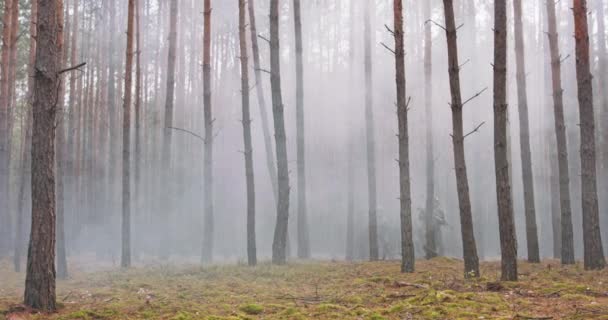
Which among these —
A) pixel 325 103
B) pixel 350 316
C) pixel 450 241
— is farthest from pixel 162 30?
pixel 350 316

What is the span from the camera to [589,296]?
7.29 meters

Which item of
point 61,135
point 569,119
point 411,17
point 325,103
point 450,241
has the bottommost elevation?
point 450,241

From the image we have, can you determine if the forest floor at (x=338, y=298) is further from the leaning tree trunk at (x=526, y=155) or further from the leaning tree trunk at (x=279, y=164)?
the leaning tree trunk at (x=279, y=164)

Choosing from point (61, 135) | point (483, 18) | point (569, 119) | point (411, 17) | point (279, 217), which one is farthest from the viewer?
point (483, 18)

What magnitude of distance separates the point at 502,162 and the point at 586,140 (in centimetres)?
402

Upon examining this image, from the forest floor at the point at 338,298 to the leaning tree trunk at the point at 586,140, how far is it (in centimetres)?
76

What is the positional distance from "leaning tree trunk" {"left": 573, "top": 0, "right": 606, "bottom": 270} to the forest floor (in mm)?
759

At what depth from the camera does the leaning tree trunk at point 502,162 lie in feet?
30.1

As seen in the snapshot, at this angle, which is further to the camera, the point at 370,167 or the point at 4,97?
the point at 4,97

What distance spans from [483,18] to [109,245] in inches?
1106

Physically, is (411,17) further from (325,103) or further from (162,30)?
(162,30)

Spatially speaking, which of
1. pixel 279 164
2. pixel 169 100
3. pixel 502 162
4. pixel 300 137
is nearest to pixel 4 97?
pixel 169 100

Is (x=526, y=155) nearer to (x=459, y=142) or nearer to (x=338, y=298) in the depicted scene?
(x=459, y=142)

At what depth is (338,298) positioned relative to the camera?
7.90m
